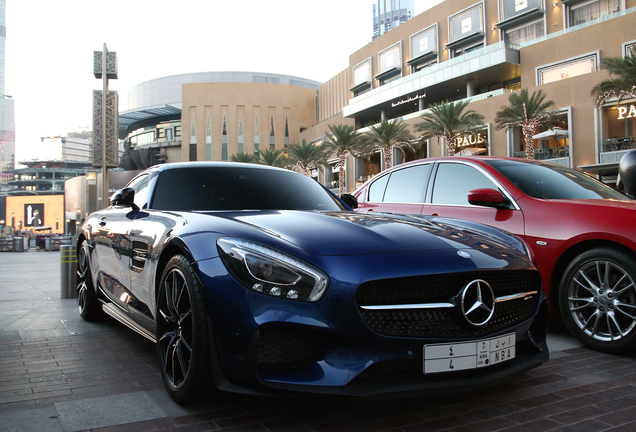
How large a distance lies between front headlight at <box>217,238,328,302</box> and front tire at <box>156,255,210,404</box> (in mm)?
266

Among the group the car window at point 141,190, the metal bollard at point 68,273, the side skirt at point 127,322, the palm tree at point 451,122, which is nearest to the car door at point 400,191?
the car window at point 141,190

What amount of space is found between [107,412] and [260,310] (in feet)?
3.67

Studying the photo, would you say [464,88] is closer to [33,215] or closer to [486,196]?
[486,196]

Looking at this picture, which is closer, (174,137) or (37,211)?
(37,211)

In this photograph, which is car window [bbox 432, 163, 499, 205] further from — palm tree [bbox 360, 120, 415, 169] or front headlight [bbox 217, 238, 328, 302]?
palm tree [bbox 360, 120, 415, 169]

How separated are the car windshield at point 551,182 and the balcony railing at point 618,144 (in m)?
28.8

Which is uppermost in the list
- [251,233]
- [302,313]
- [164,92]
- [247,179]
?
[164,92]

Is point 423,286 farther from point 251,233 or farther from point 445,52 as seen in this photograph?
point 445,52

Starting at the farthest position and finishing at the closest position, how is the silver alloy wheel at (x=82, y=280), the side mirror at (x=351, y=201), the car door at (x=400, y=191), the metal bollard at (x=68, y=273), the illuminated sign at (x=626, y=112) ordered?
the illuminated sign at (x=626, y=112)
the metal bollard at (x=68, y=273)
the car door at (x=400, y=191)
the silver alloy wheel at (x=82, y=280)
the side mirror at (x=351, y=201)

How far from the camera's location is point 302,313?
6.86 ft

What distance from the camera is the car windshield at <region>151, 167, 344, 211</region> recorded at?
3.49 metres

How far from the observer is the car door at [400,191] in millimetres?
5469

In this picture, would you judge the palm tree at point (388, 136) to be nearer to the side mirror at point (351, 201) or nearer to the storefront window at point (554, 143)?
the storefront window at point (554, 143)

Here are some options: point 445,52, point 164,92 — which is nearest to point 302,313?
point 445,52
